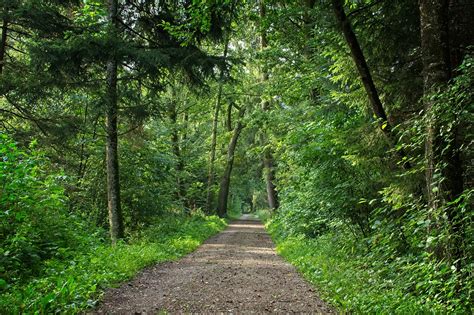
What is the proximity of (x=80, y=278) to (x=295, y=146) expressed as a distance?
21.9ft

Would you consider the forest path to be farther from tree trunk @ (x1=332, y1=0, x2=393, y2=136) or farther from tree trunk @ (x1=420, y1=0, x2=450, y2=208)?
tree trunk @ (x1=332, y1=0, x2=393, y2=136)

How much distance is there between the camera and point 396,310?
4148mm

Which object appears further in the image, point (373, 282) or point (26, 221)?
point (26, 221)

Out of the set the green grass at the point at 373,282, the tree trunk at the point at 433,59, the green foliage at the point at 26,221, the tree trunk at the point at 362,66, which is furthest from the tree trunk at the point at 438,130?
the green foliage at the point at 26,221

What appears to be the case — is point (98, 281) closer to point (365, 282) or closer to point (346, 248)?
point (365, 282)

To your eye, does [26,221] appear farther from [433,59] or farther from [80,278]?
[433,59]

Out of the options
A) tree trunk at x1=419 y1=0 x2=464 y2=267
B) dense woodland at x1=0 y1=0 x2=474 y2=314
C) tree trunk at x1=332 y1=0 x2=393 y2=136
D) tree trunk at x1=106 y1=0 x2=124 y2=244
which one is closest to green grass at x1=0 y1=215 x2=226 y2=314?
dense woodland at x1=0 y1=0 x2=474 y2=314

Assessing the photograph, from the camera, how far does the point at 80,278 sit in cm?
570

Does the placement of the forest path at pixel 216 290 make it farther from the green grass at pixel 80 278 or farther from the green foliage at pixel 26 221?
the green foliage at pixel 26 221

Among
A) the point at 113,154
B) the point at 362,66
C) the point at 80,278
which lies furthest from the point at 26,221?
the point at 362,66

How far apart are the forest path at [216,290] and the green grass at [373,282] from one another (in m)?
0.32

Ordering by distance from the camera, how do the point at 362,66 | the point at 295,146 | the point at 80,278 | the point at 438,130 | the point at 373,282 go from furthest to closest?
the point at 295,146 → the point at 362,66 → the point at 80,278 → the point at 373,282 → the point at 438,130

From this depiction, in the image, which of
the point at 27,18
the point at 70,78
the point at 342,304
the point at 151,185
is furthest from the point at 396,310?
the point at 151,185

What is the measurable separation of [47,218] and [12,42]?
888 centimetres
